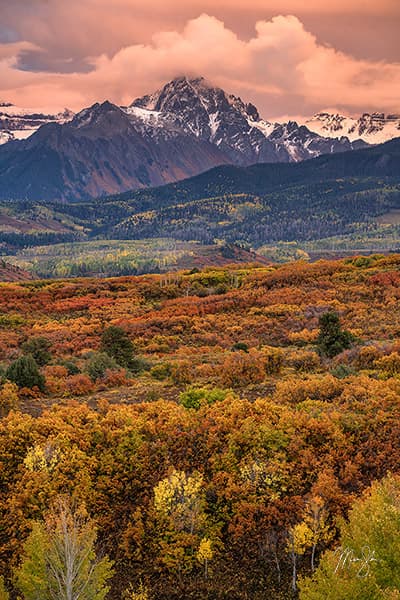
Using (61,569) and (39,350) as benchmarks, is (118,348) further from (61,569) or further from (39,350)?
(61,569)

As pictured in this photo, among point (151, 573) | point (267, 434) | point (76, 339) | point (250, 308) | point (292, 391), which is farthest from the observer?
point (250, 308)

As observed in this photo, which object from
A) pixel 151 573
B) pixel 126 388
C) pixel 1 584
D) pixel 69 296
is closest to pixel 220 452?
pixel 151 573

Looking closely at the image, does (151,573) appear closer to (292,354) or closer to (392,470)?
(392,470)

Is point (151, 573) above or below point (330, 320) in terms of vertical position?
below

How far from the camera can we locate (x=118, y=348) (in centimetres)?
4775

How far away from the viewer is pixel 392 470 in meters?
23.0

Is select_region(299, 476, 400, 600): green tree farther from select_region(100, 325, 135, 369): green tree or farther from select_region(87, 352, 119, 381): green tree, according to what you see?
select_region(100, 325, 135, 369): green tree

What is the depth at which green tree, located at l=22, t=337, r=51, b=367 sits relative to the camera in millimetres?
48781

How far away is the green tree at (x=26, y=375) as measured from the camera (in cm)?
3659

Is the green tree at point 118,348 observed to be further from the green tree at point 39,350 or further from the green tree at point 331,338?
the green tree at point 331,338

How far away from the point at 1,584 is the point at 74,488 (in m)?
5.84

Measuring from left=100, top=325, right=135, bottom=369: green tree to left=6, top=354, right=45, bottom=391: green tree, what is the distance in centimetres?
954

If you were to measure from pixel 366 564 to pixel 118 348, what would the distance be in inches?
1369

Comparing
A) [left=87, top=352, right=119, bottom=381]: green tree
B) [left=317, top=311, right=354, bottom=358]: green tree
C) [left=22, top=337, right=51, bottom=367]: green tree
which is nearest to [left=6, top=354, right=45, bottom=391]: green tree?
[left=87, top=352, right=119, bottom=381]: green tree
